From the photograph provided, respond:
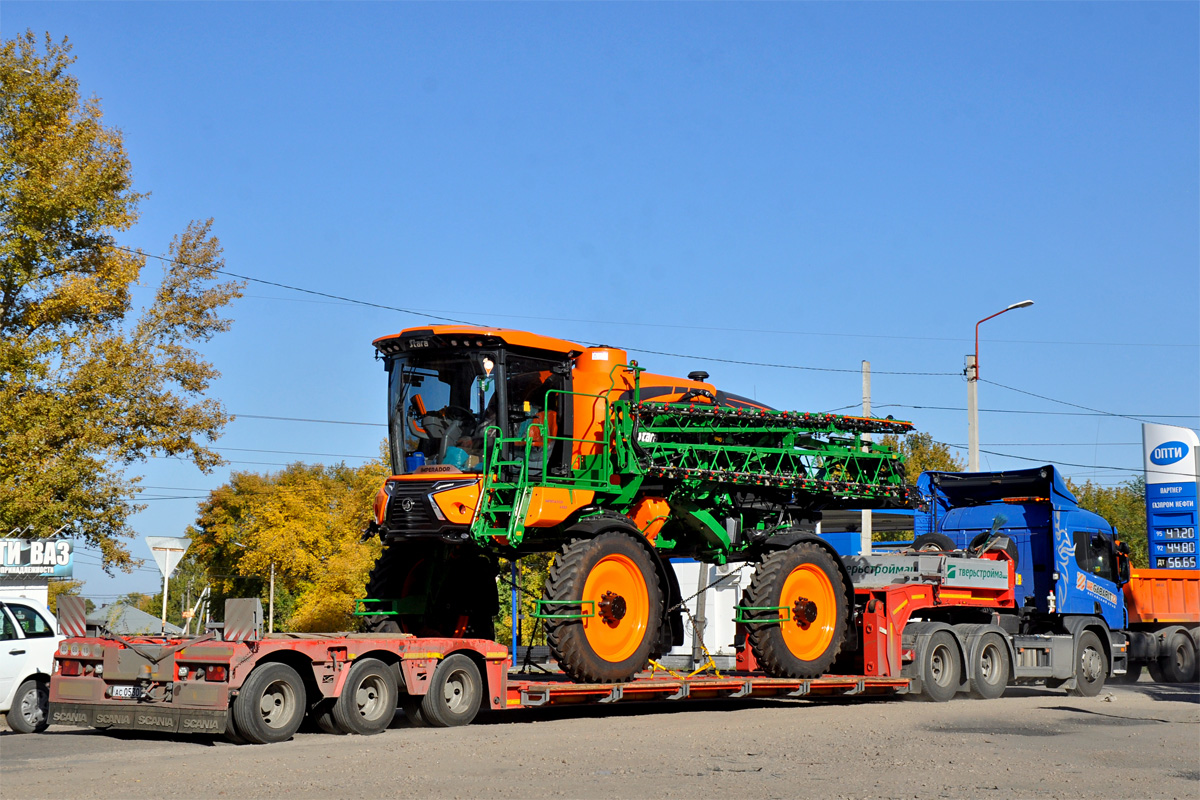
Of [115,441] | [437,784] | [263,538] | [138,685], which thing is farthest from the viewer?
[263,538]

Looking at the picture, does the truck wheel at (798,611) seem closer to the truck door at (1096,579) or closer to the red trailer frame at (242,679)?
the red trailer frame at (242,679)

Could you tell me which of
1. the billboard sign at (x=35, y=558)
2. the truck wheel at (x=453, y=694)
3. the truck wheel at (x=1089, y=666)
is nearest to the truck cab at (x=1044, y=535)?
the truck wheel at (x=1089, y=666)

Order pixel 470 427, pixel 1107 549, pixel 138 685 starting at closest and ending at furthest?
pixel 138 685 < pixel 470 427 < pixel 1107 549

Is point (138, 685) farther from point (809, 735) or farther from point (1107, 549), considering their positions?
point (1107, 549)

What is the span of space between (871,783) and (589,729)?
15.9 feet

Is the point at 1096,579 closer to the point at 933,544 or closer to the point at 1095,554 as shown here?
the point at 1095,554

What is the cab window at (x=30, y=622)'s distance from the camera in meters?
15.3

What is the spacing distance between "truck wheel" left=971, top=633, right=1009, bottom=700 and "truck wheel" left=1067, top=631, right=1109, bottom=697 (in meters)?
1.92

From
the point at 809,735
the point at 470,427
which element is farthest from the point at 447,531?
the point at 809,735

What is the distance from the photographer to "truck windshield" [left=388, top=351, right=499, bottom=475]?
15.8m

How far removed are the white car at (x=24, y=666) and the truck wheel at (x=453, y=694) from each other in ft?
14.9

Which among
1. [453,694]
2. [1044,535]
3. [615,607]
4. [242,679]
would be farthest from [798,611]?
[242,679]

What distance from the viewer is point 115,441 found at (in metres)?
26.5

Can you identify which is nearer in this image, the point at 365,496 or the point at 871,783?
the point at 871,783
